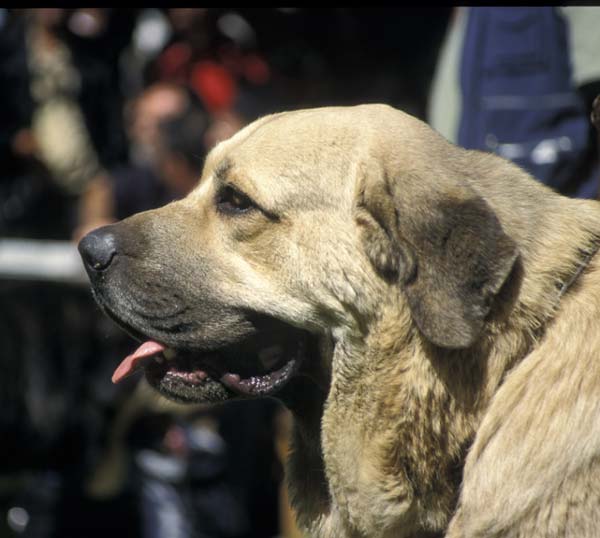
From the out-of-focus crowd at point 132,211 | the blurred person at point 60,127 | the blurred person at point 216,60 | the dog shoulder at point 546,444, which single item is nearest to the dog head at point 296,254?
the dog shoulder at point 546,444

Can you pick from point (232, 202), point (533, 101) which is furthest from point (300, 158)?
point (533, 101)

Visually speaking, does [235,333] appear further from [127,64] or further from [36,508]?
[127,64]

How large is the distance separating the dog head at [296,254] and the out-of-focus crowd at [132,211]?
2.92 meters

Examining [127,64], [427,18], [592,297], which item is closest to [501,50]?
[592,297]

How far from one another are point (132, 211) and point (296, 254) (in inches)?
136

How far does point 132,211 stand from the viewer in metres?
6.57

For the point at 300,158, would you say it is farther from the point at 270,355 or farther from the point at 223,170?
the point at 270,355

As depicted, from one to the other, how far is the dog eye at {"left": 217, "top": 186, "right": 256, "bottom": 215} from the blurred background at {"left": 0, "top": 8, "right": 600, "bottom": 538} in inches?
120

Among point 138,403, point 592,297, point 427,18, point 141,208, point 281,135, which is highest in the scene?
point 281,135

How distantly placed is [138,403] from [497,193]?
366 centimetres

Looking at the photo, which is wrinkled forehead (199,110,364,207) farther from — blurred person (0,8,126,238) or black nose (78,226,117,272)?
blurred person (0,8,126,238)

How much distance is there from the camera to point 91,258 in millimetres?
3461

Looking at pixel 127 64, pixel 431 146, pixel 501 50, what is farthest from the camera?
pixel 127 64

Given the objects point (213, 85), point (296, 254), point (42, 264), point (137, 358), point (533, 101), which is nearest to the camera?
point (296, 254)
